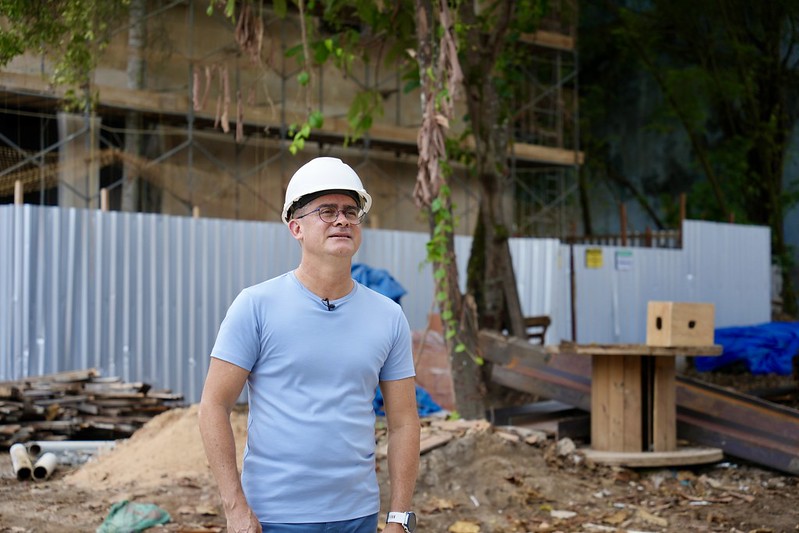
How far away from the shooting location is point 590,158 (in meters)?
31.8

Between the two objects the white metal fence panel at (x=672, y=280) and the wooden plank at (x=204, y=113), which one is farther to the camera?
the white metal fence panel at (x=672, y=280)

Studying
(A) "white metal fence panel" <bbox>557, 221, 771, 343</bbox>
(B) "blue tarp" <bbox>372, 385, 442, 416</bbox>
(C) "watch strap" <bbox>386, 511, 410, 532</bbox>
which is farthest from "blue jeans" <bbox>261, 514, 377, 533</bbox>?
(A) "white metal fence panel" <bbox>557, 221, 771, 343</bbox>

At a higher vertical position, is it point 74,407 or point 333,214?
point 333,214

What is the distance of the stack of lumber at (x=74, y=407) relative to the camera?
9.11 meters

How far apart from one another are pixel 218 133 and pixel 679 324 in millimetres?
14172

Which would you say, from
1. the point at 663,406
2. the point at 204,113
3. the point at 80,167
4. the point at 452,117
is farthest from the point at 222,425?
the point at 204,113

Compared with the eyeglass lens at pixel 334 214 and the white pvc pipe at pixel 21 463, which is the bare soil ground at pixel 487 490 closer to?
the white pvc pipe at pixel 21 463

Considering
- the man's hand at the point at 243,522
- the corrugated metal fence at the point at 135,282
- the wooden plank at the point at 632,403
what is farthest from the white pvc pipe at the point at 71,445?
the man's hand at the point at 243,522

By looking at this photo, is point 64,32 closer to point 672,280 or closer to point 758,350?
point 758,350

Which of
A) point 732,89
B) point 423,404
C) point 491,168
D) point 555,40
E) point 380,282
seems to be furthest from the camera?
point 732,89

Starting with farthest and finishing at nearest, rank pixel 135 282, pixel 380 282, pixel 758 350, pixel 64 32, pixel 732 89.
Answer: pixel 732 89
pixel 758 350
pixel 380 282
pixel 135 282
pixel 64 32

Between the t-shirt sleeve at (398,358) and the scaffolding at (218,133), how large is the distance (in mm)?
8596

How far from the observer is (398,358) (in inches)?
134

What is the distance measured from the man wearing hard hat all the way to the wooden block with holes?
5313 millimetres
